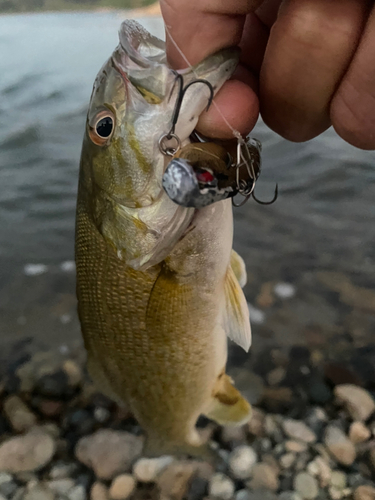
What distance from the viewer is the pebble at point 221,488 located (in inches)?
90.9

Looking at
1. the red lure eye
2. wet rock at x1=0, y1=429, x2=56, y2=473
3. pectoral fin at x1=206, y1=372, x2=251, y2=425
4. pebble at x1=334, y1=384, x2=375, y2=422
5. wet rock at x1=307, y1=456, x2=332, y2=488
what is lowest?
wet rock at x1=0, y1=429, x2=56, y2=473

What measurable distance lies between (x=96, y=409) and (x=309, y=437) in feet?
4.76

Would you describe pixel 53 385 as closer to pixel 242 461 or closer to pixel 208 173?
pixel 242 461

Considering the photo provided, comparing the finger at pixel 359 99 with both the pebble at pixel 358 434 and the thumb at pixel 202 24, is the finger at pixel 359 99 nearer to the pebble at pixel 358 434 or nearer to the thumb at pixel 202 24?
the thumb at pixel 202 24

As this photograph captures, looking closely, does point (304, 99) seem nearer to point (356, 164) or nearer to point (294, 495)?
point (294, 495)

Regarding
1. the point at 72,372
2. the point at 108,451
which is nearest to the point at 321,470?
the point at 108,451

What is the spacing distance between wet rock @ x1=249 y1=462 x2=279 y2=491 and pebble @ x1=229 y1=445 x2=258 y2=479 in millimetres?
43

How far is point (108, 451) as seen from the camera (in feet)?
8.34

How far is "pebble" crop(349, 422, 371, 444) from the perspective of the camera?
245 cm

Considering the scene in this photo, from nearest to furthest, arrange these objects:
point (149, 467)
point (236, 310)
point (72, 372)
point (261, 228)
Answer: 1. point (236, 310)
2. point (149, 467)
3. point (72, 372)
4. point (261, 228)

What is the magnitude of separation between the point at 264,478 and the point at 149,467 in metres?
0.70

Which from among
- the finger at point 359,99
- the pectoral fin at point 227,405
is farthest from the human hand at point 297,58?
the pectoral fin at point 227,405

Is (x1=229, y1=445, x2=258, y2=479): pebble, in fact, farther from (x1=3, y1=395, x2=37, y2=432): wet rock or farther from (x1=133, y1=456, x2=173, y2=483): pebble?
(x1=3, y1=395, x2=37, y2=432): wet rock

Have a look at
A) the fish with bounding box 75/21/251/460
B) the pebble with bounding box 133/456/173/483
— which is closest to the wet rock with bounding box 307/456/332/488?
the fish with bounding box 75/21/251/460
